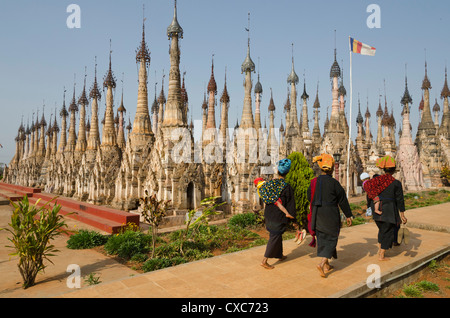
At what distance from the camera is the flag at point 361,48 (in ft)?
51.0

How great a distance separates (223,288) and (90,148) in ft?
86.5

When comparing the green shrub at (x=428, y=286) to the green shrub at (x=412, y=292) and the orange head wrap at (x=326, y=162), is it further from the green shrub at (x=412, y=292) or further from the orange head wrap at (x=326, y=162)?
the orange head wrap at (x=326, y=162)

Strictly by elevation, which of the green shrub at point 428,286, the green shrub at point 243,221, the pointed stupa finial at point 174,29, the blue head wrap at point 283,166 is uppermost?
the pointed stupa finial at point 174,29

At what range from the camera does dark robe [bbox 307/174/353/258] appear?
507 centimetres

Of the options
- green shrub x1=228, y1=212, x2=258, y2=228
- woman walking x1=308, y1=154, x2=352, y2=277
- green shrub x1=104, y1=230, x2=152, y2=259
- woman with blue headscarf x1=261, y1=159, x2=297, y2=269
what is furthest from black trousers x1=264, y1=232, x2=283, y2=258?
green shrub x1=228, y1=212, x2=258, y2=228

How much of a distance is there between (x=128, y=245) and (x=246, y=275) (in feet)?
15.1

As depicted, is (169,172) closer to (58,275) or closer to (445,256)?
(58,275)

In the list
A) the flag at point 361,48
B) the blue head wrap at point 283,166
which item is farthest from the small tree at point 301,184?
the flag at point 361,48

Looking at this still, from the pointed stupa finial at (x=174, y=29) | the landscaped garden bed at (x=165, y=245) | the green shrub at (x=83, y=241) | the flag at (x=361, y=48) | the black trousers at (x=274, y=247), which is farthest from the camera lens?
the pointed stupa finial at (x=174, y=29)

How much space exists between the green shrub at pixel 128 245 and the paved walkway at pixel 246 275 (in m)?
0.35

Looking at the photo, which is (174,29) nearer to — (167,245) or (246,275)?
(167,245)

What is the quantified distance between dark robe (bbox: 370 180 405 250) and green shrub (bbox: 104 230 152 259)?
21.0ft

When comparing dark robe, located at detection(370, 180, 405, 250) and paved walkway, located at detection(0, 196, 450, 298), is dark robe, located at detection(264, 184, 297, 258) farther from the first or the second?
dark robe, located at detection(370, 180, 405, 250)
